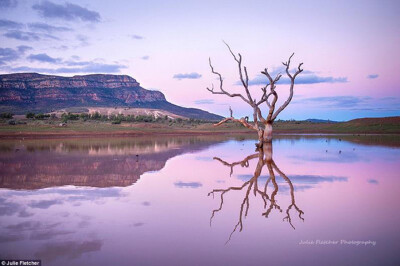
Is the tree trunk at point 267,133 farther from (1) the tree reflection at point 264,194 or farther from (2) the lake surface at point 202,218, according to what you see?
(2) the lake surface at point 202,218

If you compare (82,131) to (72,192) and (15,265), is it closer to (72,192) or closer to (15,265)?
(72,192)

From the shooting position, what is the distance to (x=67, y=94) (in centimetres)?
16600

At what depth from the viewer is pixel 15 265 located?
493 cm

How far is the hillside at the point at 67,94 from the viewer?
145m

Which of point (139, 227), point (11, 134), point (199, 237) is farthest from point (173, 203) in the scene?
point (11, 134)

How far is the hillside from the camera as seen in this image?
476ft

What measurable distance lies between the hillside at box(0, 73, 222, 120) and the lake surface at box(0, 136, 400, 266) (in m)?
131

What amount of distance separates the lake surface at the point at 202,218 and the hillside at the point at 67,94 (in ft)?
431

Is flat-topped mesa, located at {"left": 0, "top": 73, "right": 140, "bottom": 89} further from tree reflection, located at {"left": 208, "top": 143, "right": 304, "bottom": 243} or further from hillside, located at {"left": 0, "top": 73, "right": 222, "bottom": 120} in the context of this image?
tree reflection, located at {"left": 208, "top": 143, "right": 304, "bottom": 243}

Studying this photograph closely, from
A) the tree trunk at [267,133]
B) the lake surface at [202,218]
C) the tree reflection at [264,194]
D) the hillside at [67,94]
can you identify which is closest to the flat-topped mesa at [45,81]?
the hillside at [67,94]

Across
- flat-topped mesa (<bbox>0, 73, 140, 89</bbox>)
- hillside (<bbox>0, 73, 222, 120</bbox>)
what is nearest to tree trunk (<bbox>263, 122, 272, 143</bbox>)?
hillside (<bbox>0, 73, 222, 120</bbox>)

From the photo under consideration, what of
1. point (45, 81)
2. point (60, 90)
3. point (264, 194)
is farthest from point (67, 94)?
point (264, 194)

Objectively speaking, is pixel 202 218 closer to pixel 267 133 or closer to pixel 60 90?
pixel 267 133

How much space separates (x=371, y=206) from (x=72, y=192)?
7.88m
